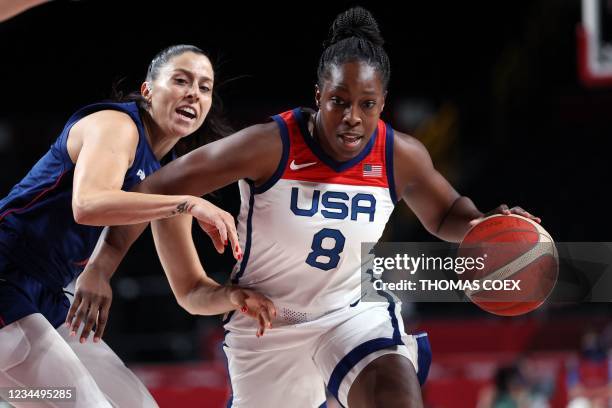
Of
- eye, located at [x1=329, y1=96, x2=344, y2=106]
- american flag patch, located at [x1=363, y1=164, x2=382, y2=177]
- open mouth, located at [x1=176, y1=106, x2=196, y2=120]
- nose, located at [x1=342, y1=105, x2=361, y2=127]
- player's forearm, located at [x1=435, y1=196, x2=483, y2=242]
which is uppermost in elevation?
open mouth, located at [x1=176, y1=106, x2=196, y2=120]

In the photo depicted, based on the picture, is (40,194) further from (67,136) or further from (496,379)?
(496,379)

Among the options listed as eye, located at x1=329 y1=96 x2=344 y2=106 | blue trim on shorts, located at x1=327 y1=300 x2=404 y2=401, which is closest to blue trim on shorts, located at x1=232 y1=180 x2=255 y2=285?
eye, located at x1=329 y1=96 x2=344 y2=106

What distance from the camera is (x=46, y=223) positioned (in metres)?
3.72

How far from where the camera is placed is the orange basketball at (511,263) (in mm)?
3871

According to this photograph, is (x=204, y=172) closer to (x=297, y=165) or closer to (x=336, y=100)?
(x=297, y=165)

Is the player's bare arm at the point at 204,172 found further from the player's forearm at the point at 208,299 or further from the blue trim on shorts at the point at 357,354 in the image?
the blue trim on shorts at the point at 357,354

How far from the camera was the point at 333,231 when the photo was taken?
3834 mm

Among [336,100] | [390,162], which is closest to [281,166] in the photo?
[336,100]

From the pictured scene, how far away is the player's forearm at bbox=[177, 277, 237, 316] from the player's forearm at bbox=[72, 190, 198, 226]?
2.10ft

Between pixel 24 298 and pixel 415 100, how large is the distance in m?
11.7

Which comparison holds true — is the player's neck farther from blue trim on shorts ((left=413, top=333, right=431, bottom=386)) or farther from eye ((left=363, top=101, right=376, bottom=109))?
blue trim on shorts ((left=413, top=333, right=431, bottom=386))

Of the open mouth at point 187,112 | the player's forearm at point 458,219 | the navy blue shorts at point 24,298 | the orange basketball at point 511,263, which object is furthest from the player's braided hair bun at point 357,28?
the navy blue shorts at point 24,298

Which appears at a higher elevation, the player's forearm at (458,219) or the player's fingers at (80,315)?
the player's forearm at (458,219)

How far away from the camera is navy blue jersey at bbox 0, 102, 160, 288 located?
3705 mm
